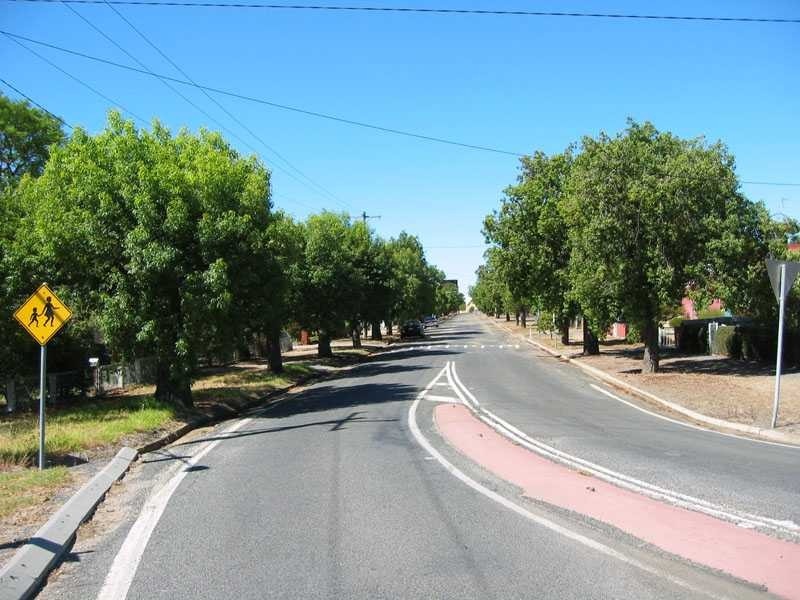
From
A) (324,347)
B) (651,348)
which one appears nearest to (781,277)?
(651,348)

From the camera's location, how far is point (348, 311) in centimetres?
3553

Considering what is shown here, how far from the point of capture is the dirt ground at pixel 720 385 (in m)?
14.2

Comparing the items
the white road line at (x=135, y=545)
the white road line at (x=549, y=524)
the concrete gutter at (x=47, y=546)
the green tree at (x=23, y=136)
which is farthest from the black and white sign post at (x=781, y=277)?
the green tree at (x=23, y=136)

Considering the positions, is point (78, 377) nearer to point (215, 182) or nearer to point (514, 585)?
point (215, 182)

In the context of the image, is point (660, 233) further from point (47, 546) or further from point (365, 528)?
point (47, 546)

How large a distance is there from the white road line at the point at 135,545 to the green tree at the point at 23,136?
29.2m

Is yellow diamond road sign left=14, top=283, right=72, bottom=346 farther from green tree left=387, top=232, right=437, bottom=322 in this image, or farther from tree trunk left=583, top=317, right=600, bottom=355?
Answer: green tree left=387, top=232, right=437, bottom=322

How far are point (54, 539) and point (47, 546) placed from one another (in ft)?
0.84

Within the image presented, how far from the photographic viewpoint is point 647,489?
7547 millimetres

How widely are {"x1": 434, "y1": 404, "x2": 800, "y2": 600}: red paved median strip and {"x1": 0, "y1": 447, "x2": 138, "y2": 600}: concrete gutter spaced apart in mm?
4602

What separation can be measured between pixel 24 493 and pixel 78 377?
13.3 metres

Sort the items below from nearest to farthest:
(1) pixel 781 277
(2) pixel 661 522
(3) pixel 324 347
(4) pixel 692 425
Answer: (2) pixel 661 522, (1) pixel 781 277, (4) pixel 692 425, (3) pixel 324 347

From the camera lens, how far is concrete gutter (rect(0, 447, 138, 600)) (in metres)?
5.08

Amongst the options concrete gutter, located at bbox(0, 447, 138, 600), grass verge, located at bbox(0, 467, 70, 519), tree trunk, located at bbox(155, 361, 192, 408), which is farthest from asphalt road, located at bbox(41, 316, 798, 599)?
tree trunk, located at bbox(155, 361, 192, 408)
